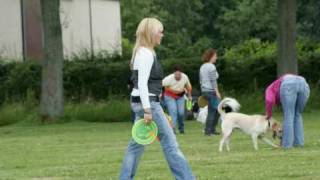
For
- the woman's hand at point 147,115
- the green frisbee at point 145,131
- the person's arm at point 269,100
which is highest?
the woman's hand at point 147,115

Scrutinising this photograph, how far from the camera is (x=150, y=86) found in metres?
9.58

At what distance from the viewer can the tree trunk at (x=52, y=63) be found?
1069 inches

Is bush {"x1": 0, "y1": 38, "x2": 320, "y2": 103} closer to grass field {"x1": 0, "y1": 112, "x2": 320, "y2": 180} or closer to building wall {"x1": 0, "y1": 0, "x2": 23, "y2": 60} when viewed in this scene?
building wall {"x1": 0, "y1": 0, "x2": 23, "y2": 60}

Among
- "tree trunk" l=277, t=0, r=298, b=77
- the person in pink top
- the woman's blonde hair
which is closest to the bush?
"tree trunk" l=277, t=0, r=298, b=77

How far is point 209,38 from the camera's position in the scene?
224 ft

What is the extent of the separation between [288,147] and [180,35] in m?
53.5

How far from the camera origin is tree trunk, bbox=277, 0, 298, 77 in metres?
28.5

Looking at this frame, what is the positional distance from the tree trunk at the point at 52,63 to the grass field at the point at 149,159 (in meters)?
6.22

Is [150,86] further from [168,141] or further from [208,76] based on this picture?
[208,76]

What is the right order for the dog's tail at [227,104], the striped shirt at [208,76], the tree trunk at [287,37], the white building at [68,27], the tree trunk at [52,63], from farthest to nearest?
the white building at [68,27] → the tree trunk at [287,37] → the tree trunk at [52,63] → the striped shirt at [208,76] → the dog's tail at [227,104]

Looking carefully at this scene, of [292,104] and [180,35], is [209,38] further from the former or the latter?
[292,104]

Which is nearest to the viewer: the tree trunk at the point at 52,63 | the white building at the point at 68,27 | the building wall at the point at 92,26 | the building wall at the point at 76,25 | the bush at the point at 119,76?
the tree trunk at the point at 52,63

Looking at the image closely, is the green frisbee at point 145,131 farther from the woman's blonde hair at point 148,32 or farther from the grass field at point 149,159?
the grass field at point 149,159

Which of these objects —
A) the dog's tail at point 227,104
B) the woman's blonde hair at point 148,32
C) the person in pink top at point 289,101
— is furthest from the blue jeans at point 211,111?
the woman's blonde hair at point 148,32
